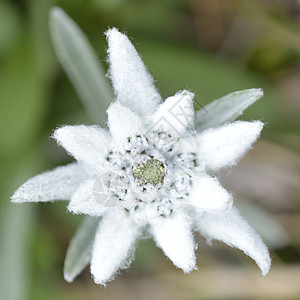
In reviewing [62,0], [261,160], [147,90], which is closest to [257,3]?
[261,160]

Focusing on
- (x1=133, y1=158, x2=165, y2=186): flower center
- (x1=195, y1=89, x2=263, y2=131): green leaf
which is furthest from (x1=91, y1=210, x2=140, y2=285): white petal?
(x1=195, y1=89, x2=263, y2=131): green leaf

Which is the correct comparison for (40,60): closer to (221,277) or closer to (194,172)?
(194,172)

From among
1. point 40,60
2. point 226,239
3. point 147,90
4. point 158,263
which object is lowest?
point 226,239

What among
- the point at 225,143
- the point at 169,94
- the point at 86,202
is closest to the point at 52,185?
the point at 86,202

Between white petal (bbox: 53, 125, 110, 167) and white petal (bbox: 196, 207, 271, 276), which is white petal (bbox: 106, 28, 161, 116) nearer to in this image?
white petal (bbox: 53, 125, 110, 167)

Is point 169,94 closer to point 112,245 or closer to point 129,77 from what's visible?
point 129,77
